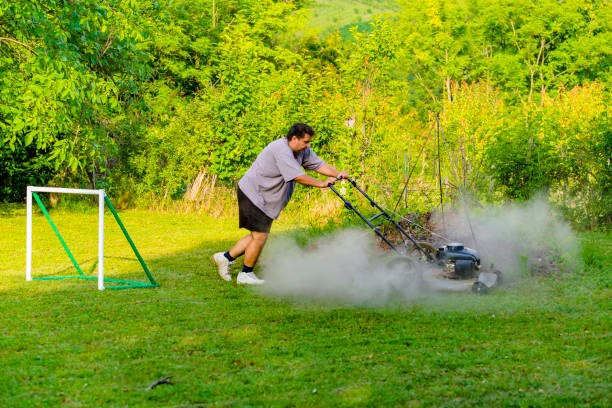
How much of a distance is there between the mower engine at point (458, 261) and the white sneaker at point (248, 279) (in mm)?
2076

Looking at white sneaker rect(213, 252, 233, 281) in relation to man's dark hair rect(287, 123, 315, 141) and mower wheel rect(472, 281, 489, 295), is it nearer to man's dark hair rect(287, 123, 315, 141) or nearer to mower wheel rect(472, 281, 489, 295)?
man's dark hair rect(287, 123, 315, 141)

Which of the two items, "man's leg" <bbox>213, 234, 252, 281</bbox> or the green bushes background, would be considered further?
the green bushes background

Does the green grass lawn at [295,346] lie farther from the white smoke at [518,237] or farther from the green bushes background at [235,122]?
the green bushes background at [235,122]

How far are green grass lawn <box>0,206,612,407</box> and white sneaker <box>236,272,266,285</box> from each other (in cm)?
21

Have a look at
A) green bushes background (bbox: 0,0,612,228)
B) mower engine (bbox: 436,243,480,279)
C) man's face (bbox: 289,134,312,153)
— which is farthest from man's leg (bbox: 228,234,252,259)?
green bushes background (bbox: 0,0,612,228)

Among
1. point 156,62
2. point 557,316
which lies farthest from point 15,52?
point 156,62

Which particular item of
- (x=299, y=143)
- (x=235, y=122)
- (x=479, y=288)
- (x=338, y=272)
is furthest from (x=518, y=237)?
(x=235, y=122)

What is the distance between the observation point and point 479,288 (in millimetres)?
7039

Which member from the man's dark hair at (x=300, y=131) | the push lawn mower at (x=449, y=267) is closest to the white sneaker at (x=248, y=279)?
the push lawn mower at (x=449, y=267)

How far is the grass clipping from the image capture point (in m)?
7.22

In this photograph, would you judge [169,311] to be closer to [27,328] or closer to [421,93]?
[27,328]

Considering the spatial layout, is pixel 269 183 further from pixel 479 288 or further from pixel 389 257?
pixel 479 288

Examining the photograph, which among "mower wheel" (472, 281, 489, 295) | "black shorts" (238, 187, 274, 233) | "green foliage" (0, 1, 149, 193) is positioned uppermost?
"green foliage" (0, 1, 149, 193)

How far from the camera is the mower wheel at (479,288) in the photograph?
7027mm
